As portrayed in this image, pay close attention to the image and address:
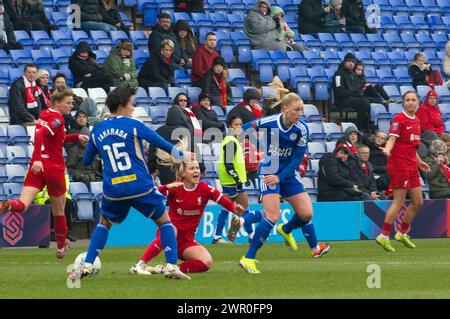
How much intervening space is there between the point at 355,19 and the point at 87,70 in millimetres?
8876

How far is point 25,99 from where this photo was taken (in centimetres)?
2177

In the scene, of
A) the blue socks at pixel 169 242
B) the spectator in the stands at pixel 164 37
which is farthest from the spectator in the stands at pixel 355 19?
the blue socks at pixel 169 242

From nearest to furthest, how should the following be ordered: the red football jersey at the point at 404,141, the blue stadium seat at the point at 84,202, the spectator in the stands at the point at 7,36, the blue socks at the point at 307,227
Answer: the blue socks at the point at 307,227
the red football jersey at the point at 404,141
the blue stadium seat at the point at 84,202
the spectator in the stands at the point at 7,36

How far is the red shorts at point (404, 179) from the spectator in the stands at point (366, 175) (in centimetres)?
432

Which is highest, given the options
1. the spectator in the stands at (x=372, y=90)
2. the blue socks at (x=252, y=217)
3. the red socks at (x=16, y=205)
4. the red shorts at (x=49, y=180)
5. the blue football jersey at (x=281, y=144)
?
the spectator in the stands at (x=372, y=90)

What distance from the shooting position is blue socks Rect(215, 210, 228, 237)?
20656 millimetres

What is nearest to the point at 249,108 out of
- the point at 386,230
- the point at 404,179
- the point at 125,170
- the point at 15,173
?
the point at 15,173

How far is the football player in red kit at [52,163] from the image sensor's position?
16328 mm

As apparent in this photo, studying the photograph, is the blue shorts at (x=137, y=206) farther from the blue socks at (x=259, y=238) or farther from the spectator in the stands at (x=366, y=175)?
the spectator in the stands at (x=366, y=175)

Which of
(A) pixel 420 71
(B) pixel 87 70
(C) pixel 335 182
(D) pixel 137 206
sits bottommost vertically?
(C) pixel 335 182

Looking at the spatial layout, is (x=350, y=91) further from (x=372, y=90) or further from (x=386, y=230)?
(x=386, y=230)

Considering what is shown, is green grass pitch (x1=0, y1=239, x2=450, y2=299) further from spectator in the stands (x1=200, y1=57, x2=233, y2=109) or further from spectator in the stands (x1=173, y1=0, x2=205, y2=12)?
spectator in the stands (x1=173, y1=0, x2=205, y2=12)

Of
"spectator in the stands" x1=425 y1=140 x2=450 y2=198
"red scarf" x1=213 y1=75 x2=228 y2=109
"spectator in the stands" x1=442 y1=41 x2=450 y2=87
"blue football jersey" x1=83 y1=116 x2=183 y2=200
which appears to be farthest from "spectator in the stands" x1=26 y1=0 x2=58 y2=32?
"blue football jersey" x1=83 y1=116 x2=183 y2=200
